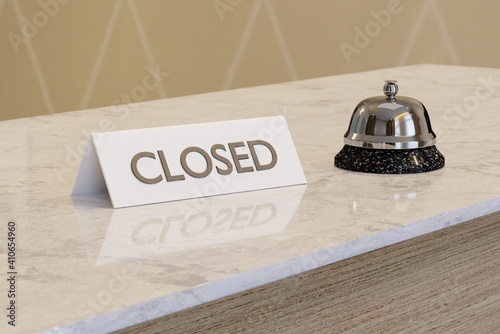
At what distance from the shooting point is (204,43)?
2.99 meters

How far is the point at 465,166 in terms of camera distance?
2.60ft

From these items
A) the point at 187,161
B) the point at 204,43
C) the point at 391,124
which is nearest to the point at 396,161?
the point at 391,124

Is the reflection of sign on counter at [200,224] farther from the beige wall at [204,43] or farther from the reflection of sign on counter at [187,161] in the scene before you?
the beige wall at [204,43]

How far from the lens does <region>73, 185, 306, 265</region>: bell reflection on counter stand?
544mm

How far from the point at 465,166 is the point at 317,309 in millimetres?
280

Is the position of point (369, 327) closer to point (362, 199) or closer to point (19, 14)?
point (362, 199)

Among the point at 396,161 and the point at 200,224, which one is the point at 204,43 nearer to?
the point at 396,161

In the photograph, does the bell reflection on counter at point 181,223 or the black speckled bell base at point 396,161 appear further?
the black speckled bell base at point 396,161

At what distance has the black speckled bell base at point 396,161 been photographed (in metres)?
0.76

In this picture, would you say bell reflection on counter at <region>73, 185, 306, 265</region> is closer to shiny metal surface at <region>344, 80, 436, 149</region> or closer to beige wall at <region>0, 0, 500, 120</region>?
shiny metal surface at <region>344, 80, 436, 149</region>

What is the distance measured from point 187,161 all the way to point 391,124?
0.22 metres

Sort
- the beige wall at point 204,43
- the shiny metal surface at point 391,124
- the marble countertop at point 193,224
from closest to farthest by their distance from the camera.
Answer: the marble countertop at point 193,224
the shiny metal surface at point 391,124
the beige wall at point 204,43

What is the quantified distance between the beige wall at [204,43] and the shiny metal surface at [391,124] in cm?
174

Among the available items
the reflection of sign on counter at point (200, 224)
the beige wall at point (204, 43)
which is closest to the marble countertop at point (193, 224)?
the reflection of sign on counter at point (200, 224)
